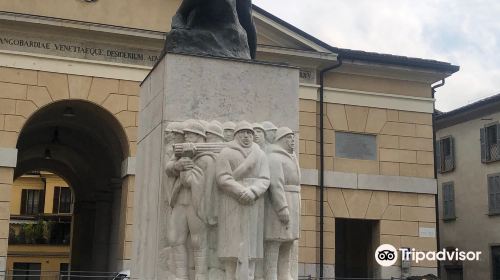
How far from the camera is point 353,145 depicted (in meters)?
23.5

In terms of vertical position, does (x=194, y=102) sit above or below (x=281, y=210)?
above

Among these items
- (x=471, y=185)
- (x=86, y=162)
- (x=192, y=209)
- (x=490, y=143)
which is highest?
(x=490, y=143)

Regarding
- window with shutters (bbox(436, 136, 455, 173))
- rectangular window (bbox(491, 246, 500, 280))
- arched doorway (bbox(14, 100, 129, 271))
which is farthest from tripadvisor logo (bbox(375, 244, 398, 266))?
window with shutters (bbox(436, 136, 455, 173))

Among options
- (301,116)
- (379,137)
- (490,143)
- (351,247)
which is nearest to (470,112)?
(490,143)

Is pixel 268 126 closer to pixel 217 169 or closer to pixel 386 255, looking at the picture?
pixel 217 169

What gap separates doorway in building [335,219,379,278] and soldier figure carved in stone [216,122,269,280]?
18.6 metres

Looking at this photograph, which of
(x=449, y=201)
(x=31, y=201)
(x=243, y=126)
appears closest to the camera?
(x=243, y=126)

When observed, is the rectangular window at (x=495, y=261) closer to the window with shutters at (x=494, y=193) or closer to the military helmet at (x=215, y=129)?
the window with shutters at (x=494, y=193)

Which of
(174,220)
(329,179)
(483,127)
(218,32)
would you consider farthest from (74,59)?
(483,127)

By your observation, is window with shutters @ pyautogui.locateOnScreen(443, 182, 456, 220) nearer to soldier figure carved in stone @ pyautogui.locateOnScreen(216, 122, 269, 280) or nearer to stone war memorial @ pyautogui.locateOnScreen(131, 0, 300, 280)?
stone war memorial @ pyautogui.locateOnScreen(131, 0, 300, 280)

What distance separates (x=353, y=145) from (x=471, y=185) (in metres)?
15.3

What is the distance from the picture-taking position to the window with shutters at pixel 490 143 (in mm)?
34344

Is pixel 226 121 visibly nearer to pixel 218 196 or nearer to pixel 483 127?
pixel 218 196

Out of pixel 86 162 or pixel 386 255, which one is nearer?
pixel 386 255
